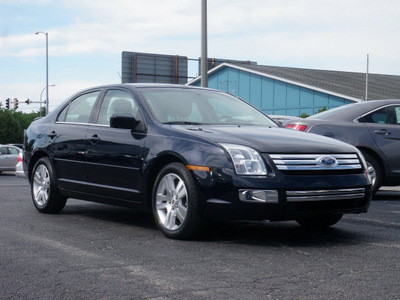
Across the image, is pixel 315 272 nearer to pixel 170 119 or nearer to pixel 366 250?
pixel 366 250

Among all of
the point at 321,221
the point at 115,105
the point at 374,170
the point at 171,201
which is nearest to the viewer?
the point at 171,201

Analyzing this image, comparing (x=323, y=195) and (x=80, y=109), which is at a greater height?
(x=80, y=109)

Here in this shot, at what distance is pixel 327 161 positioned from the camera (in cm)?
595

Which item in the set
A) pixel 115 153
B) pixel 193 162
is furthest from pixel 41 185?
pixel 193 162

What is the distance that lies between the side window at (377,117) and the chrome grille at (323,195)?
14.1ft

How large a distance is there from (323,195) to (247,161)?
727mm

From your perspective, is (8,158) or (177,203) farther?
(8,158)

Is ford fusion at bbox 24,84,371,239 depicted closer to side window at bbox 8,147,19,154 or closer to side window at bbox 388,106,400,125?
side window at bbox 388,106,400,125

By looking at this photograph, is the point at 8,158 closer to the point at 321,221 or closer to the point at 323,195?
the point at 321,221

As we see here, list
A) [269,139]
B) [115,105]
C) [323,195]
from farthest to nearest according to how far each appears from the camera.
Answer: [115,105], [269,139], [323,195]

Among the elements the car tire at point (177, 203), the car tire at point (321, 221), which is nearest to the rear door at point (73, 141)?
the car tire at point (177, 203)

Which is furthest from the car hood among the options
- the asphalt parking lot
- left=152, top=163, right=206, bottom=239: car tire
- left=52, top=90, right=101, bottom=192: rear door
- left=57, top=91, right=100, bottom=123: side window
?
left=57, top=91, right=100, bottom=123: side window

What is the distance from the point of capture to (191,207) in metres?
5.93

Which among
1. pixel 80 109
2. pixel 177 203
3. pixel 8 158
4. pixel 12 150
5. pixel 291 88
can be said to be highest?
pixel 291 88
